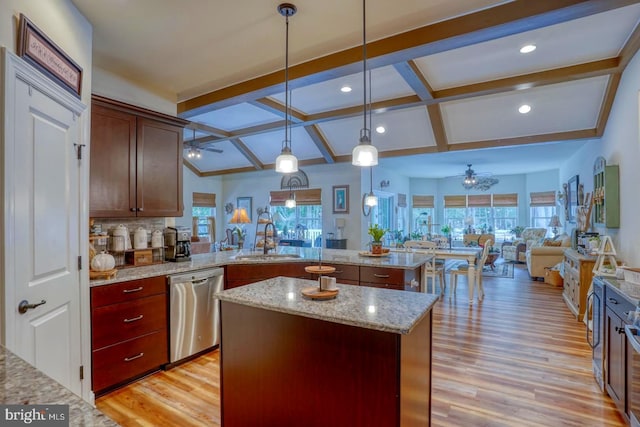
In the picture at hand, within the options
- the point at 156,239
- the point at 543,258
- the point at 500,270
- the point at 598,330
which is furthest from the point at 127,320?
the point at 500,270

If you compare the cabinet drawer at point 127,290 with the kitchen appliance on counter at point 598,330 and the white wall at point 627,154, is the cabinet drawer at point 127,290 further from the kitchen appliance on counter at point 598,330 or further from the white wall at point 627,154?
the white wall at point 627,154

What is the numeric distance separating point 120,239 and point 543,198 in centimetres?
1113

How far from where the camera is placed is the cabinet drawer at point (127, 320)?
8.05 ft

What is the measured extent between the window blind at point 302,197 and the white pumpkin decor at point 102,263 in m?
6.34

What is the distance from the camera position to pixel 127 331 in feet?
8.63

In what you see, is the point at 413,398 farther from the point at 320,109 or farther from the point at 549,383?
the point at 320,109

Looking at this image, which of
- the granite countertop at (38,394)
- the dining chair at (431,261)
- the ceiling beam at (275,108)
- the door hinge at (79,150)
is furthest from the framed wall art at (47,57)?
the dining chair at (431,261)

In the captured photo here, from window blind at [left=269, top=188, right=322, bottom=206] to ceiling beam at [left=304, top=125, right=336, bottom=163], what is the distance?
1.48m

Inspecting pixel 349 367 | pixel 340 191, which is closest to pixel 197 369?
pixel 349 367

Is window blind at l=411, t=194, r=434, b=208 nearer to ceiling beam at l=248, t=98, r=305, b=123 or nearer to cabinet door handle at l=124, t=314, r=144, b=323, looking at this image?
ceiling beam at l=248, t=98, r=305, b=123

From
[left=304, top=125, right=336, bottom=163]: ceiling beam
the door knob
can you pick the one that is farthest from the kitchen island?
[left=304, top=125, right=336, bottom=163]: ceiling beam

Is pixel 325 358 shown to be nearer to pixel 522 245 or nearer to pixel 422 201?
pixel 522 245

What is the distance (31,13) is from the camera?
71.2 inches

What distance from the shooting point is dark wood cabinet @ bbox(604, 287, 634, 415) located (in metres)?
2.00
